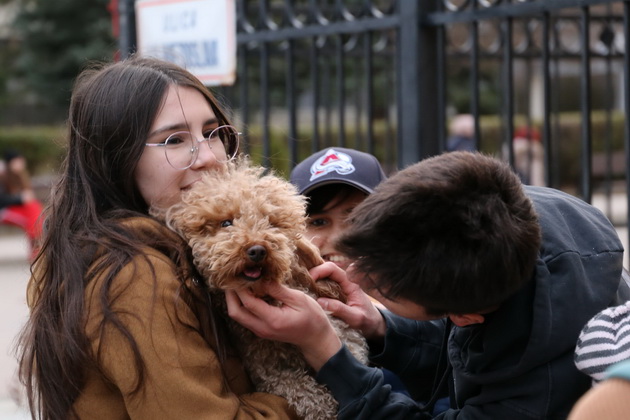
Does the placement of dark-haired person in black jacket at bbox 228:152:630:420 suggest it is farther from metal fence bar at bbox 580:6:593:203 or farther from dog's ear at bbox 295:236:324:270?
metal fence bar at bbox 580:6:593:203

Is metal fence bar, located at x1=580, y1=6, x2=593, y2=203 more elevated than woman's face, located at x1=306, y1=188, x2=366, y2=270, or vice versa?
metal fence bar, located at x1=580, y1=6, x2=593, y2=203

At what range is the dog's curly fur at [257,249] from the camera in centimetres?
192

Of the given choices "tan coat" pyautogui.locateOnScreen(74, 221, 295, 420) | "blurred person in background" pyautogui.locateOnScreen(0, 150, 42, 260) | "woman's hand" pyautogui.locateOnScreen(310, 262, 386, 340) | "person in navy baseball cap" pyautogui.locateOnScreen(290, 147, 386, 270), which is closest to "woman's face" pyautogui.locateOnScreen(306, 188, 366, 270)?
"person in navy baseball cap" pyautogui.locateOnScreen(290, 147, 386, 270)

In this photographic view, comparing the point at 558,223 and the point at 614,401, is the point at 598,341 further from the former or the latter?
the point at 614,401

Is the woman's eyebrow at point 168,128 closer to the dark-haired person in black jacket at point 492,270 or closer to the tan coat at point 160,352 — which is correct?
the tan coat at point 160,352

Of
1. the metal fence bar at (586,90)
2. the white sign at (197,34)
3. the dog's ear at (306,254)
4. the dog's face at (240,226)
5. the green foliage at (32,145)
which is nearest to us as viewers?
the dog's face at (240,226)

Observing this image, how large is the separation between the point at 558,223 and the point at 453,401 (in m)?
0.54

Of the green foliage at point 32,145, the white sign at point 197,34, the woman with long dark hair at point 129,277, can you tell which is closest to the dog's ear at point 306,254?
the woman with long dark hair at point 129,277

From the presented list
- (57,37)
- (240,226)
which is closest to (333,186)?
(240,226)

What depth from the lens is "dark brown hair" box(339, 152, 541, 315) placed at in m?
1.67

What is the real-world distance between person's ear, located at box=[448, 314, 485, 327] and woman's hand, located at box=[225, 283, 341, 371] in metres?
0.32

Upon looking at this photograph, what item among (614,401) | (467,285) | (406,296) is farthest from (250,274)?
(614,401)

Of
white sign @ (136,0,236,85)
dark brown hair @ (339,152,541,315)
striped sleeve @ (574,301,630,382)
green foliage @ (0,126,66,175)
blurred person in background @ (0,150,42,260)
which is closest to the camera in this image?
striped sleeve @ (574,301,630,382)

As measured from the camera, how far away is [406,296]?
174 centimetres
